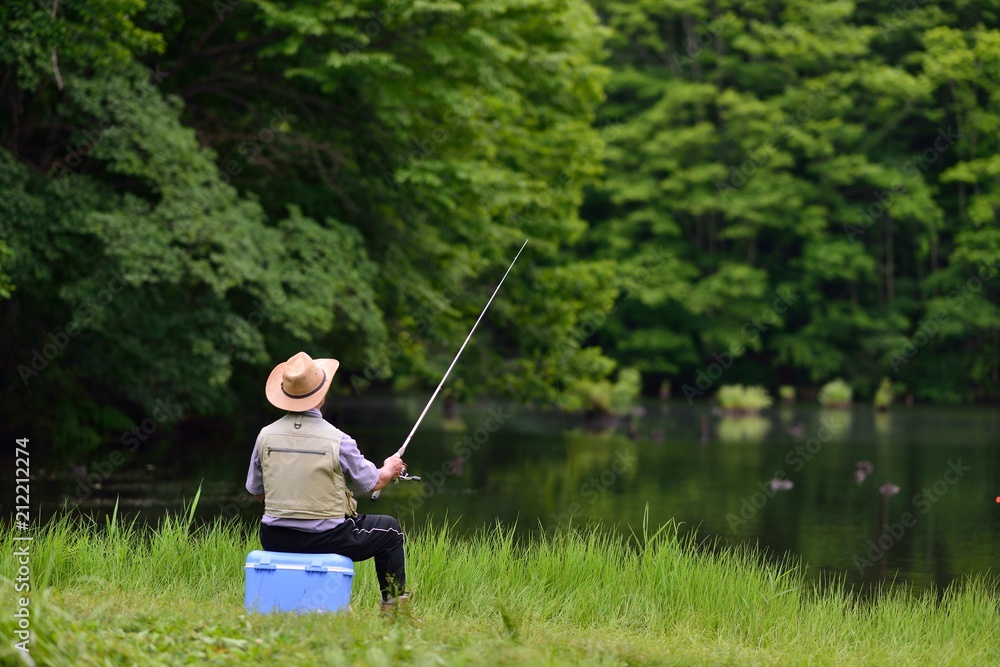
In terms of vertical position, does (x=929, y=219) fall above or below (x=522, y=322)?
above

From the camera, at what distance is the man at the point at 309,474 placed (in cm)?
643

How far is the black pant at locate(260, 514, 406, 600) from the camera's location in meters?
6.52

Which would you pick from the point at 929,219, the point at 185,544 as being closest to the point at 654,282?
the point at 929,219

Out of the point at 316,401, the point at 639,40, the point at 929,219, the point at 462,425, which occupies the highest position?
the point at 639,40

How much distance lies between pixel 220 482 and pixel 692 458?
840 cm

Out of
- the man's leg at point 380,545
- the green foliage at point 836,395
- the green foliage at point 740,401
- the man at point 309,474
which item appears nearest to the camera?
the man at point 309,474

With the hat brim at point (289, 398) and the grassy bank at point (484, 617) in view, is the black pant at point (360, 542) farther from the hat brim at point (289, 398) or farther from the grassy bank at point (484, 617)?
the hat brim at point (289, 398)

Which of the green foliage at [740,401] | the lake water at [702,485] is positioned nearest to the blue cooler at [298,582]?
the lake water at [702,485]

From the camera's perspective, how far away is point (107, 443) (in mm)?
20703

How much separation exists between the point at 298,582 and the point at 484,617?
1415 mm

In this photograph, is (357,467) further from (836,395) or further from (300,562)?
(836,395)

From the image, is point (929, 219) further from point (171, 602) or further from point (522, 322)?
point (171, 602)

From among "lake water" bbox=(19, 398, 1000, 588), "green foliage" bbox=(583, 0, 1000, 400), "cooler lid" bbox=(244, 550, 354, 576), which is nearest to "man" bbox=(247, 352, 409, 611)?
"cooler lid" bbox=(244, 550, 354, 576)

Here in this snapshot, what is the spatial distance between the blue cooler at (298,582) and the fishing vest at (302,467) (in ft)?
0.75
